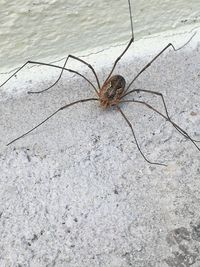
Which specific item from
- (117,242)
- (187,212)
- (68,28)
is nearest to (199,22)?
(68,28)

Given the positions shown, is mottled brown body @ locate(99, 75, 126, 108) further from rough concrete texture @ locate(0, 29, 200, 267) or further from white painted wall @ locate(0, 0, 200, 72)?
white painted wall @ locate(0, 0, 200, 72)

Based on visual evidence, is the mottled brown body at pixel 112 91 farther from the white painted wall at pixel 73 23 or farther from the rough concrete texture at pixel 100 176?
the white painted wall at pixel 73 23

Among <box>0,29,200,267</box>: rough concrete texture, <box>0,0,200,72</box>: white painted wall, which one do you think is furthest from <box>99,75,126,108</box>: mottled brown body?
<box>0,0,200,72</box>: white painted wall

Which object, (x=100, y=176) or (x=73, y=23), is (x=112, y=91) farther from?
(x=100, y=176)

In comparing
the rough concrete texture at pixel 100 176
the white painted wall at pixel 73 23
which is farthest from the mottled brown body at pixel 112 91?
the white painted wall at pixel 73 23

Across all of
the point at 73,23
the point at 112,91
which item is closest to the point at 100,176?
the point at 112,91

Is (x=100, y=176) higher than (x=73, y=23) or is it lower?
lower

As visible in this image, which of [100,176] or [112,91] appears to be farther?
[112,91]
